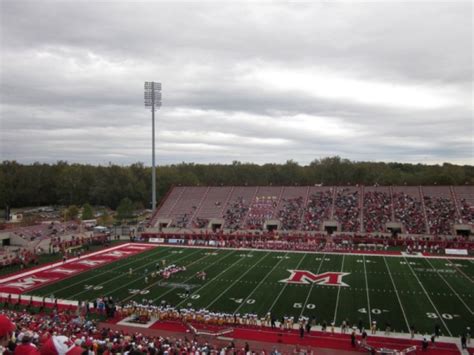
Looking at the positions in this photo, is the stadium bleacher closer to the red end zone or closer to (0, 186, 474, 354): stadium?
(0, 186, 474, 354): stadium

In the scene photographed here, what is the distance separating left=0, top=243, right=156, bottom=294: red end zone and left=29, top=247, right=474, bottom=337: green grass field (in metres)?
1.13

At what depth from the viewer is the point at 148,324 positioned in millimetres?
18781

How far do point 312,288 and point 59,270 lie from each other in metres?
18.2

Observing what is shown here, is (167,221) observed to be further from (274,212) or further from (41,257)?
(41,257)

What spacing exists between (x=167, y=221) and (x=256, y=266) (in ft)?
67.6

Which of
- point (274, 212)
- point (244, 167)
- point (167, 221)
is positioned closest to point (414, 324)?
point (274, 212)

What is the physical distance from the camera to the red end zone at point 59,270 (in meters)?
25.2

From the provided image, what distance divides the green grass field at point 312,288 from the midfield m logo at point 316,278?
49cm

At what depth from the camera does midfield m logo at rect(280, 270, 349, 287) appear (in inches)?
973

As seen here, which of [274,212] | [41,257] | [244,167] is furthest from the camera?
[244,167]

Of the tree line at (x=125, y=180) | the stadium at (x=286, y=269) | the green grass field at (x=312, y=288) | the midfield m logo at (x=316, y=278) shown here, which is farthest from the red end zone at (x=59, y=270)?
the tree line at (x=125, y=180)

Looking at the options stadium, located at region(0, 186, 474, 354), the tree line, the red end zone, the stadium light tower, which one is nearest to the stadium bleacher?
stadium, located at region(0, 186, 474, 354)

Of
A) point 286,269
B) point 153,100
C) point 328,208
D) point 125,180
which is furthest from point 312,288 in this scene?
point 125,180

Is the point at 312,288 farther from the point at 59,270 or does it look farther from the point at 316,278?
the point at 59,270
